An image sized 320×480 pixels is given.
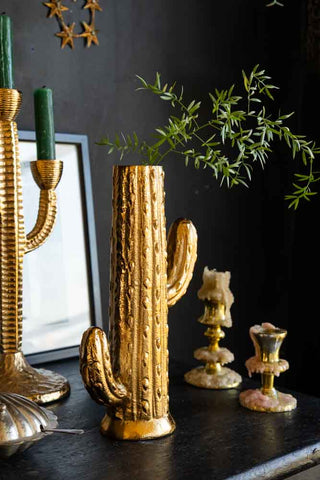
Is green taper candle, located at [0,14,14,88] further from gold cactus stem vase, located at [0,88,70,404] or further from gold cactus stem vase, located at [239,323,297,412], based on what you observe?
gold cactus stem vase, located at [239,323,297,412]

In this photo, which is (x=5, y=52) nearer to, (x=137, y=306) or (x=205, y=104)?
(x=137, y=306)

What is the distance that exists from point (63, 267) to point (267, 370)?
54 cm

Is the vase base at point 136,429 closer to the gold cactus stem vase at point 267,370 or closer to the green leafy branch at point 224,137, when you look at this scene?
the gold cactus stem vase at point 267,370

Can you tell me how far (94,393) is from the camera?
2.74 feet

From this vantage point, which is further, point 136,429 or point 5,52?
point 5,52

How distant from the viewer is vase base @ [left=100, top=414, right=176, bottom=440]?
0.88m

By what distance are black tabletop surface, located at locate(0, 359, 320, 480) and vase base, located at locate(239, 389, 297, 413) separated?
1 cm

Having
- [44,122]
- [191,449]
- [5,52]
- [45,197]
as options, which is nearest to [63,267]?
[45,197]

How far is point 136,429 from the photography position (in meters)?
0.88

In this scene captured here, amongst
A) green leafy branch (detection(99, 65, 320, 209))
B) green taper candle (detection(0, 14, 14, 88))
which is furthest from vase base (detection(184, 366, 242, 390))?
green taper candle (detection(0, 14, 14, 88))

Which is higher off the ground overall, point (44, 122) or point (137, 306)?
point (44, 122)

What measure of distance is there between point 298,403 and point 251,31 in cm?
113

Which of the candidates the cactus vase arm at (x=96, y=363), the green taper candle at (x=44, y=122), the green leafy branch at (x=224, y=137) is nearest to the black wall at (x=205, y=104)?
the green leafy branch at (x=224, y=137)

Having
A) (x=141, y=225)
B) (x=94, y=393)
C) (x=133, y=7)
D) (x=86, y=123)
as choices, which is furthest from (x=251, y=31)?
(x=94, y=393)
